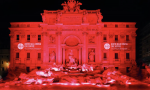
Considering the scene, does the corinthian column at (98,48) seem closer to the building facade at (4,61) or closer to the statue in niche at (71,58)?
the statue in niche at (71,58)

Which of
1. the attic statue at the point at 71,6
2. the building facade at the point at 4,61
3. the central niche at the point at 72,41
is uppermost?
the attic statue at the point at 71,6

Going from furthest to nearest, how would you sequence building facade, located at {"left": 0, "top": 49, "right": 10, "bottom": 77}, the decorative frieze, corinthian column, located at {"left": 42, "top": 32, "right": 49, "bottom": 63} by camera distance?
building facade, located at {"left": 0, "top": 49, "right": 10, "bottom": 77} < the decorative frieze < corinthian column, located at {"left": 42, "top": 32, "right": 49, "bottom": 63}

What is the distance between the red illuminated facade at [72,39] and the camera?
42219 millimetres

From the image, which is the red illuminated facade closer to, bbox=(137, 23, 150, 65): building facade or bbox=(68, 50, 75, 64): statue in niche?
bbox=(68, 50, 75, 64): statue in niche

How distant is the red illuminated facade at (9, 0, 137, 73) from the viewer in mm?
42219

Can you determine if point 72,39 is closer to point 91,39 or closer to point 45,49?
point 91,39

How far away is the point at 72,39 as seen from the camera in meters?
43.7

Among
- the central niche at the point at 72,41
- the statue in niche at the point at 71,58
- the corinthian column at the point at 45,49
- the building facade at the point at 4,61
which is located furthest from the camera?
the central niche at the point at 72,41

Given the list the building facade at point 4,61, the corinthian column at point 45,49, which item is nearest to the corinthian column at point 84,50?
the corinthian column at point 45,49

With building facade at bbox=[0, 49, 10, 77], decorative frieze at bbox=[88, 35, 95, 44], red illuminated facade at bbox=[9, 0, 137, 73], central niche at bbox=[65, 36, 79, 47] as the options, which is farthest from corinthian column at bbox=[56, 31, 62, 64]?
building facade at bbox=[0, 49, 10, 77]

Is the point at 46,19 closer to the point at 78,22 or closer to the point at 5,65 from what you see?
the point at 78,22

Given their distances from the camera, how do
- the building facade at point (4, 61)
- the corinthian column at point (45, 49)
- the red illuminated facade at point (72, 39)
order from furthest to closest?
the building facade at point (4, 61), the red illuminated facade at point (72, 39), the corinthian column at point (45, 49)

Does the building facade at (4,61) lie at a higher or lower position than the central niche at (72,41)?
lower

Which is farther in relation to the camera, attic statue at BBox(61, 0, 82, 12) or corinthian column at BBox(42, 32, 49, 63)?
attic statue at BBox(61, 0, 82, 12)
